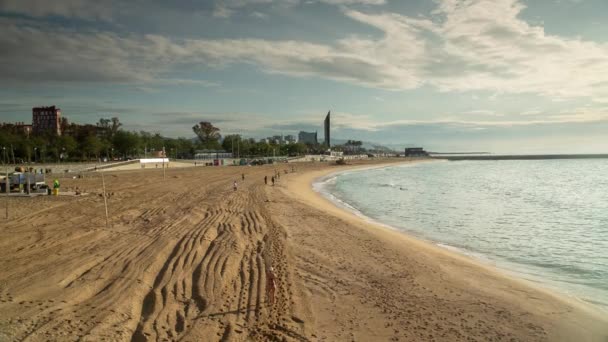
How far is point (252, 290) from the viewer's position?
909 centimetres

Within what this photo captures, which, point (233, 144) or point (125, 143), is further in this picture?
point (233, 144)

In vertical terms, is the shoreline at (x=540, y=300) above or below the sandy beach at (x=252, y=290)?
below

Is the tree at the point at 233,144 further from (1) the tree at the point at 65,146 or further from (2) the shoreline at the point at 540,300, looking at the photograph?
(2) the shoreline at the point at 540,300

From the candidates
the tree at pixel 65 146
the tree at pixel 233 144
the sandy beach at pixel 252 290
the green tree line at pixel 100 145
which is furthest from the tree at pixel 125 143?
the sandy beach at pixel 252 290

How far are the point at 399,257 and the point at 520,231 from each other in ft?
35.7

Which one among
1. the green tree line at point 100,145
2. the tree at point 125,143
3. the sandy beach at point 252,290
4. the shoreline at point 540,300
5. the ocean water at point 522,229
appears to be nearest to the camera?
the sandy beach at point 252,290

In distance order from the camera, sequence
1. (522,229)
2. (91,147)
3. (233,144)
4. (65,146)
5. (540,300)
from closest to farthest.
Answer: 1. (540,300)
2. (522,229)
3. (65,146)
4. (91,147)
5. (233,144)

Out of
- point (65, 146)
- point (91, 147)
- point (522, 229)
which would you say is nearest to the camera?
point (522, 229)

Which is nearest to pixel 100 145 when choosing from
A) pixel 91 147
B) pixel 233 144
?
pixel 91 147

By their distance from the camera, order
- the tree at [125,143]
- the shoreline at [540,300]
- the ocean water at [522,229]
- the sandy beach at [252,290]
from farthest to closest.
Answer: the tree at [125,143], the ocean water at [522,229], the shoreline at [540,300], the sandy beach at [252,290]

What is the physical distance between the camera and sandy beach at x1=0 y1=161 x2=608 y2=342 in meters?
7.28

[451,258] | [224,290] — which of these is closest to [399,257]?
[451,258]

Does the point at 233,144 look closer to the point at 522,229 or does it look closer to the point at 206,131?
the point at 206,131

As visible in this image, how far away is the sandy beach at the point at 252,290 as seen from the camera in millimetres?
7281
